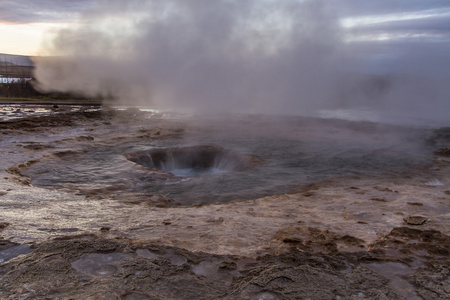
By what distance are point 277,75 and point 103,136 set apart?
969 cm

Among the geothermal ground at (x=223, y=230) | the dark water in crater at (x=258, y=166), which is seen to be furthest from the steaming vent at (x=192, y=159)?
the dark water in crater at (x=258, y=166)

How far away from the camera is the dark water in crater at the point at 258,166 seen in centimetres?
556

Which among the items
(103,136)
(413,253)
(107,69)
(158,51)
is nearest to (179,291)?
(413,253)

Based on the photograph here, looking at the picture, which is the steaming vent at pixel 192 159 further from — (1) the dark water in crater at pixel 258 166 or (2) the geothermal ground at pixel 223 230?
(1) the dark water in crater at pixel 258 166

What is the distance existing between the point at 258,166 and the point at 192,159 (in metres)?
1.76

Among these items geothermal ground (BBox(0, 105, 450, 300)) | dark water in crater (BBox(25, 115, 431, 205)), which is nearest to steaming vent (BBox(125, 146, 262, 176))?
geothermal ground (BBox(0, 105, 450, 300))

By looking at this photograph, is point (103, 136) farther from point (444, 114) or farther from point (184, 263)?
point (444, 114)

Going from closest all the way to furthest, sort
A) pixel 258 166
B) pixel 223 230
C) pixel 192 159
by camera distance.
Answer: pixel 223 230 < pixel 258 166 < pixel 192 159

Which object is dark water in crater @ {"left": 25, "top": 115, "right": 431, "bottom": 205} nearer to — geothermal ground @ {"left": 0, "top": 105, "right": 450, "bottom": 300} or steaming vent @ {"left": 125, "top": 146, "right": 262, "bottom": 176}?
geothermal ground @ {"left": 0, "top": 105, "right": 450, "bottom": 300}

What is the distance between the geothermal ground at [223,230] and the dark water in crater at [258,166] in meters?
0.05

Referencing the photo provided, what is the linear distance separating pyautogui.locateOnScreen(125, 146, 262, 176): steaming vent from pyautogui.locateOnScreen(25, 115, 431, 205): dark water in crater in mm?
259

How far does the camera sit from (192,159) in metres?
7.98

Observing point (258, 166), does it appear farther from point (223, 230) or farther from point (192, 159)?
point (223, 230)

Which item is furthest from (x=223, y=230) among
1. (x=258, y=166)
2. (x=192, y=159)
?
(x=192, y=159)
